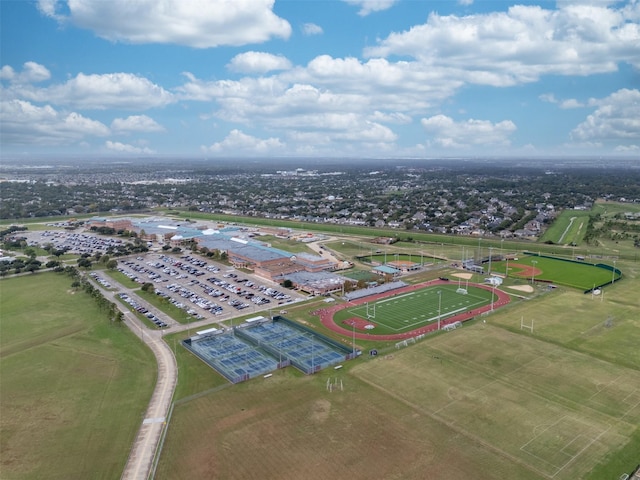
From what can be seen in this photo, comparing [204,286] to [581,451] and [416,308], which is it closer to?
[416,308]

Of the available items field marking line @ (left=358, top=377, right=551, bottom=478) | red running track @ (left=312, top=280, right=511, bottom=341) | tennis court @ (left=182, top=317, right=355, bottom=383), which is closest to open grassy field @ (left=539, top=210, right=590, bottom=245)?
red running track @ (left=312, top=280, right=511, bottom=341)

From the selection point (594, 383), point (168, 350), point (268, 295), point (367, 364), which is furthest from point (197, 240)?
point (594, 383)

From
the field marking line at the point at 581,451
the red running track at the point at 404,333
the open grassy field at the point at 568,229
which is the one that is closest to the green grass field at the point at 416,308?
the red running track at the point at 404,333

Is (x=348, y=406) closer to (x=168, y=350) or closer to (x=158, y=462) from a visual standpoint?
(x=158, y=462)

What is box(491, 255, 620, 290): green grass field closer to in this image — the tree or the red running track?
the red running track

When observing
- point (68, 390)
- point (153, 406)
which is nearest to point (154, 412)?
point (153, 406)

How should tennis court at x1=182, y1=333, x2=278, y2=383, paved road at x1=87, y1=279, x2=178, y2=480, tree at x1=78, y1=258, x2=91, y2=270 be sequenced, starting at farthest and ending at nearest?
tree at x1=78, y1=258, x2=91, y2=270, tennis court at x1=182, y1=333, x2=278, y2=383, paved road at x1=87, y1=279, x2=178, y2=480

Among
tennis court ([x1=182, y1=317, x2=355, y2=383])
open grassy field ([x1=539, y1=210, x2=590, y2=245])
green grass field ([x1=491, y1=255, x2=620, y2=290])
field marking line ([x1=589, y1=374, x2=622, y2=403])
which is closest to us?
field marking line ([x1=589, y1=374, x2=622, y2=403])
